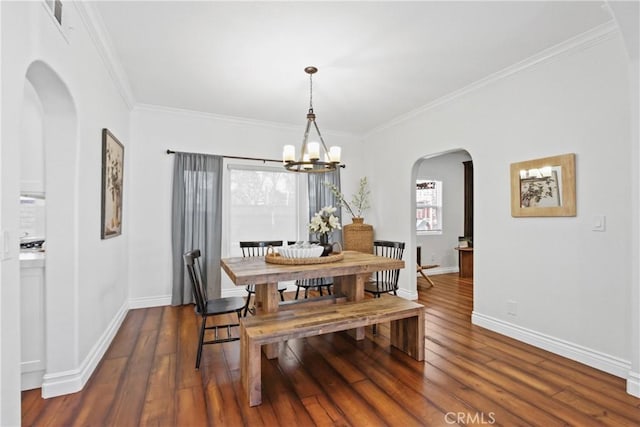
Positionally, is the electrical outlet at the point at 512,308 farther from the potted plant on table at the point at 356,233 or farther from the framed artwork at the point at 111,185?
the framed artwork at the point at 111,185

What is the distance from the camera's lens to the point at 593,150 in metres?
2.56

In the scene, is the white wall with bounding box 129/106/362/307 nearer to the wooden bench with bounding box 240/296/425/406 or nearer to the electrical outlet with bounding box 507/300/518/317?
the wooden bench with bounding box 240/296/425/406

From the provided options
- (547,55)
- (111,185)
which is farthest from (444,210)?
(111,185)

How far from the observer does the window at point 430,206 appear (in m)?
6.62

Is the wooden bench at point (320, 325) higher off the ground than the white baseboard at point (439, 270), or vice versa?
the wooden bench at point (320, 325)

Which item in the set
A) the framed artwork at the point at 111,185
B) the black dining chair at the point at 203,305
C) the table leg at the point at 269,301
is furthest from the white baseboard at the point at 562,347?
the framed artwork at the point at 111,185

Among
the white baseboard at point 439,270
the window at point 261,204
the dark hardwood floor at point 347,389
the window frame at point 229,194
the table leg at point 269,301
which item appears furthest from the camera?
the white baseboard at point 439,270

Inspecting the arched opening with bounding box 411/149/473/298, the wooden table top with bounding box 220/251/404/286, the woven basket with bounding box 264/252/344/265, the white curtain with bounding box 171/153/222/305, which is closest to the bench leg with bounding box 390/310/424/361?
the wooden table top with bounding box 220/251/404/286

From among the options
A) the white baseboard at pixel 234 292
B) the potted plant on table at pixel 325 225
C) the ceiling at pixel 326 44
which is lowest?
the white baseboard at pixel 234 292

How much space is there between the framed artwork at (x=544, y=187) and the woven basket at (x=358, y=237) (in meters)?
2.31

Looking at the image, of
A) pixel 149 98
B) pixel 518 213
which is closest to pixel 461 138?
pixel 518 213

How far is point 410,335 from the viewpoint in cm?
273

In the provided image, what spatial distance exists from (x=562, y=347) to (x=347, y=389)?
79.8 inches

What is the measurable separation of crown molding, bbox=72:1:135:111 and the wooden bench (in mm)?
2522
